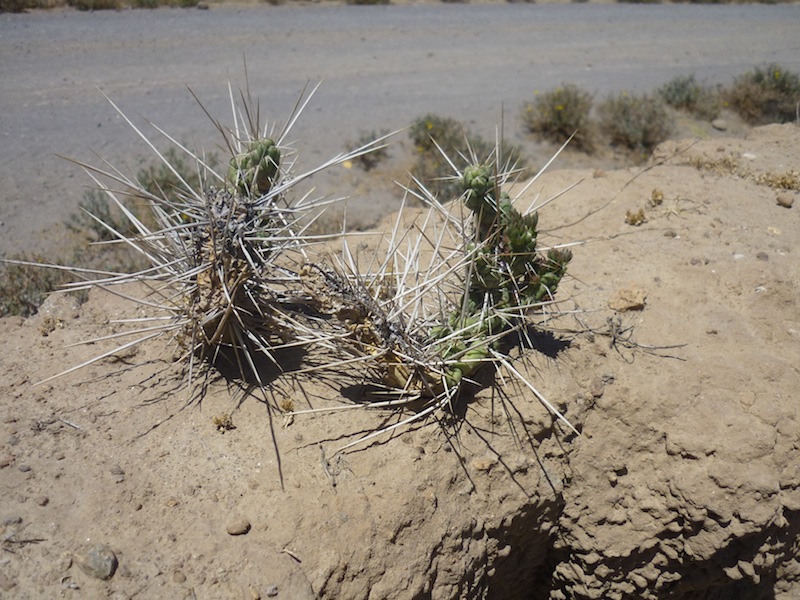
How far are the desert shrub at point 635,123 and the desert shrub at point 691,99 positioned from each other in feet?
2.74

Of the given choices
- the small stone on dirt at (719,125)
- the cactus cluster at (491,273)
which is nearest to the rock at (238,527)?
the cactus cluster at (491,273)

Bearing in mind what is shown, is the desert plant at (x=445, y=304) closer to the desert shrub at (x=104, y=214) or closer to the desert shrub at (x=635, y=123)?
the desert shrub at (x=104, y=214)

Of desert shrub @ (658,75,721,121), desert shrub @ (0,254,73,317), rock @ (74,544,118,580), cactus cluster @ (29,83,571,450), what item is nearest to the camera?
rock @ (74,544,118,580)

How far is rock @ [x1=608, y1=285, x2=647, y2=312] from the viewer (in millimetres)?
3803

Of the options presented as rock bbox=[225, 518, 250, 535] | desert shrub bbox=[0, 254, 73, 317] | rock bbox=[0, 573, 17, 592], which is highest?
desert shrub bbox=[0, 254, 73, 317]

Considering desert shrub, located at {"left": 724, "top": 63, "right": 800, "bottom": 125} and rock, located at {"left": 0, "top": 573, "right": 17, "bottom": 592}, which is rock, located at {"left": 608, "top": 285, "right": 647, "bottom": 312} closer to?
rock, located at {"left": 0, "top": 573, "right": 17, "bottom": 592}

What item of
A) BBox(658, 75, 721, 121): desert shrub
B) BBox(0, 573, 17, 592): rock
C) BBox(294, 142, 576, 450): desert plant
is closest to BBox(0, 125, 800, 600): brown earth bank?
BBox(0, 573, 17, 592): rock

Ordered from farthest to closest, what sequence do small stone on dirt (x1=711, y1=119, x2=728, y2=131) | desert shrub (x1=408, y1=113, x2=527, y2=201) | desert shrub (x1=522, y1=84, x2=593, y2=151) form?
small stone on dirt (x1=711, y1=119, x2=728, y2=131) < desert shrub (x1=522, y1=84, x2=593, y2=151) < desert shrub (x1=408, y1=113, x2=527, y2=201)

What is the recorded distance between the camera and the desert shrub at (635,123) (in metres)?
8.95

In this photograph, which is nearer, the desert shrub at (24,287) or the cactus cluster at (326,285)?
the cactus cluster at (326,285)

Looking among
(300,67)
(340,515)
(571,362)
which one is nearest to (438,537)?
(340,515)

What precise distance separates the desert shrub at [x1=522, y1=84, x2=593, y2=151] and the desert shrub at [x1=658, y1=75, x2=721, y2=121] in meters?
1.58

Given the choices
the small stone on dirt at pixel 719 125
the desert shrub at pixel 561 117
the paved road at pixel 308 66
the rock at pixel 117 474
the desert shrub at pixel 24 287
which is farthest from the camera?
the small stone on dirt at pixel 719 125

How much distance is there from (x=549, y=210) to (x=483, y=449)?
2140 mm
